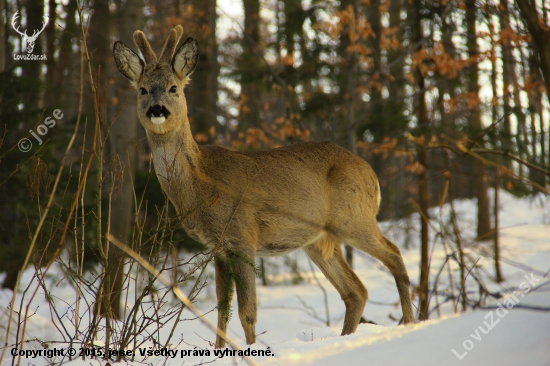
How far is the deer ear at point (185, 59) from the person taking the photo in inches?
209

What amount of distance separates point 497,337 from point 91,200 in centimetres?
803

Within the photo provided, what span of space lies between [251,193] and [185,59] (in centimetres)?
148

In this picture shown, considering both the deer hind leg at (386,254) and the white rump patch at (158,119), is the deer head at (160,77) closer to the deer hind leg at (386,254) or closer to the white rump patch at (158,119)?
the white rump patch at (158,119)

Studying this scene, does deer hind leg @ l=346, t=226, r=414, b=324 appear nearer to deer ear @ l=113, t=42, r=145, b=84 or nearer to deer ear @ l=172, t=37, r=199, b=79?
deer ear @ l=172, t=37, r=199, b=79

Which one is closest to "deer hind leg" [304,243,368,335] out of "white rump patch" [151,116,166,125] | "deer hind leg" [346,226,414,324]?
"deer hind leg" [346,226,414,324]

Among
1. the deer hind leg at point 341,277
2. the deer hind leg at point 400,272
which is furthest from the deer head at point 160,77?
the deer hind leg at point 400,272

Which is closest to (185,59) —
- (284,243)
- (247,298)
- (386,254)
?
(284,243)

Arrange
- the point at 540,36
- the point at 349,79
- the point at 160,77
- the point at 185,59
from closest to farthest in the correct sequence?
the point at 540,36 → the point at 160,77 → the point at 185,59 → the point at 349,79

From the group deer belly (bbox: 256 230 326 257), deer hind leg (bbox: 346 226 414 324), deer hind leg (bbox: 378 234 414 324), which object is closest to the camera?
Answer: deer belly (bbox: 256 230 326 257)

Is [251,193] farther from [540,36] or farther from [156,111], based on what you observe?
[540,36]

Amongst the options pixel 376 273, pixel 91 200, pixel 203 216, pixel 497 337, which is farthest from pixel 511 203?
pixel 497 337

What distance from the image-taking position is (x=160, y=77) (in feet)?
16.9

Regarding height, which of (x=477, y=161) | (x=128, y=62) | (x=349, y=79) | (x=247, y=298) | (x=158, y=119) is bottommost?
(x=247, y=298)

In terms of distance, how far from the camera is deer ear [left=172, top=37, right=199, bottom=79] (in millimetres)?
5301
